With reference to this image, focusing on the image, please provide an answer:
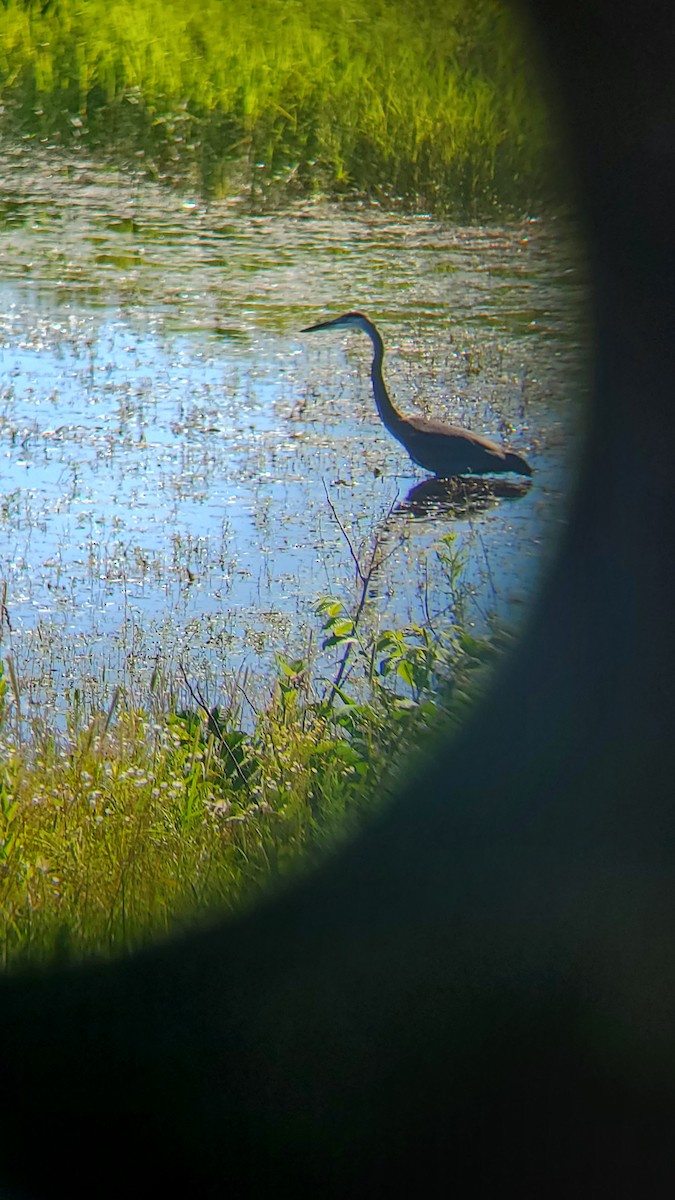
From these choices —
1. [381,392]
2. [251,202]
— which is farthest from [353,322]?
[251,202]

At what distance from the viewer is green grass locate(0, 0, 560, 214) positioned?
88.7 inches

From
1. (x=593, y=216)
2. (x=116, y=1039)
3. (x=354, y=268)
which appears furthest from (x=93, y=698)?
(x=593, y=216)

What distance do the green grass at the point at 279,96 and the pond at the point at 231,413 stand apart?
3.4 inches

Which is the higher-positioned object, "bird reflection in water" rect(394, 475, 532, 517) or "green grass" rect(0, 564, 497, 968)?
"bird reflection in water" rect(394, 475, 532, 517)

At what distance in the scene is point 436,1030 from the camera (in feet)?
6.03

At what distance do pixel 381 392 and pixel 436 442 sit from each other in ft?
0.65

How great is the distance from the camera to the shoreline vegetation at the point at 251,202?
2088 mm

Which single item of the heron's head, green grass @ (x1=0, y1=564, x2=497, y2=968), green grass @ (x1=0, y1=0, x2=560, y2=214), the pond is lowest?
green grass @ (x1=0, y1=564, x2=497, y2=968)

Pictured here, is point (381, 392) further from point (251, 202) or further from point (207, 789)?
point (207, 789)

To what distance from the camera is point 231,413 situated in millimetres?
2711

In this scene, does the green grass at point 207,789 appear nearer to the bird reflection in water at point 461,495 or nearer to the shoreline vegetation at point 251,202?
the shoreline vegetation at point 251,202

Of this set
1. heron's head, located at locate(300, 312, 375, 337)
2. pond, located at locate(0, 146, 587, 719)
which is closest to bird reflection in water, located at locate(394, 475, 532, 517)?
pond, located at locate(0, 146, 587, 719)

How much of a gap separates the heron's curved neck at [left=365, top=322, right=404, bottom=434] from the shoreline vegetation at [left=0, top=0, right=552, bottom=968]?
33 centimetres

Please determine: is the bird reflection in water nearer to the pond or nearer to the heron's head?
the pond
